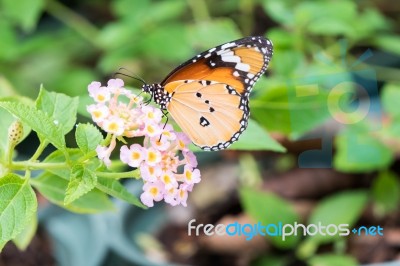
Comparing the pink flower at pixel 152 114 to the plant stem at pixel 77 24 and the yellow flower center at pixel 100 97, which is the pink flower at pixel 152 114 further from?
the plant stem at pixel 77 24

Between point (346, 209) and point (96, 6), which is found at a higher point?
point (346, 209)

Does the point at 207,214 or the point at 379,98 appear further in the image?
the point at 379,98

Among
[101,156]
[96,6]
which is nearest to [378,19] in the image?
[96,6]

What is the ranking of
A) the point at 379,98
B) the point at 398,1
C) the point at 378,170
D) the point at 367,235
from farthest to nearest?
the point at 398,1 → the point at 379,98 → the point at 378,170 → the point at 367,235

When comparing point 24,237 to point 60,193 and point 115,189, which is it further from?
point 115,189

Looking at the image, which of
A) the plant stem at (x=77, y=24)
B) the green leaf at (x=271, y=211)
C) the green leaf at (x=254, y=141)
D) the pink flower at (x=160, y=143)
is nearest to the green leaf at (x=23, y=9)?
the plant stem at (x=77, y=24)

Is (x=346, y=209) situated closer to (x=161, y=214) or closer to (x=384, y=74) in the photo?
(x=161, y=214)

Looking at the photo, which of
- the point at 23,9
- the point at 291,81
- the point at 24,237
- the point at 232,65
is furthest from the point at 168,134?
the point at 23,9

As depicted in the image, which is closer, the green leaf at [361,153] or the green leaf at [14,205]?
the green leaf at [14,205]
